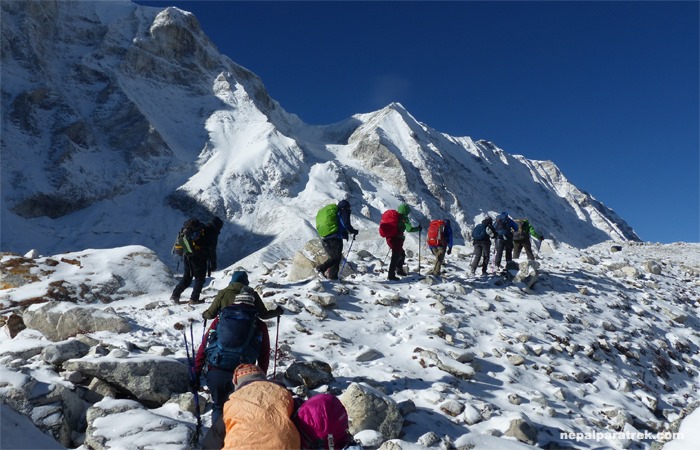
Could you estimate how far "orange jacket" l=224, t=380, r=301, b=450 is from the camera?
11.8ft

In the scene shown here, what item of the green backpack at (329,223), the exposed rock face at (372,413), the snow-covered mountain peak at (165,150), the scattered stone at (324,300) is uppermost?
the snow-covered mountain peak at (165,150)

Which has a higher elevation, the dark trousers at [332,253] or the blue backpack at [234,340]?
the dark trousers at [332,253]

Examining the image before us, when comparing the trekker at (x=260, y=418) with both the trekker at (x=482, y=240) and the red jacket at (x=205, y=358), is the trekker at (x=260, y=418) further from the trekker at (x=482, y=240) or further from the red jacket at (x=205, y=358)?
the trekker at (x=482, y=240)

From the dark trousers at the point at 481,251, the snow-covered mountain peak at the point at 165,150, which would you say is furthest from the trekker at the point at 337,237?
the snow-covered mountain peak at the point at 165,150

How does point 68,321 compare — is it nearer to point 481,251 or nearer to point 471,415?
point 471,415

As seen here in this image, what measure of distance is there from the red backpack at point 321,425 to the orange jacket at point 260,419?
0.31ft

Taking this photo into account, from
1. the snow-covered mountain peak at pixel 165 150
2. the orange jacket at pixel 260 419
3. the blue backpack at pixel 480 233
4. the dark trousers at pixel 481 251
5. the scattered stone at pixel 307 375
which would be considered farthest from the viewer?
the snow-covered mountain peak at pixel 165 150

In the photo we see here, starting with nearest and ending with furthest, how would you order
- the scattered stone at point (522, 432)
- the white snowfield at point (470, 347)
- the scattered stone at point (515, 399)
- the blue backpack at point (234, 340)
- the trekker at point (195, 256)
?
1. the blue backpack at point (234, 340)
2. the scattered stone at point (522, 432)
3. the white snowfield at point (470, 347)
4. the scattered stone at point (515, 399)
5. the trekker at point (195, 256)

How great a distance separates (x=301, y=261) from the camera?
13242 mm

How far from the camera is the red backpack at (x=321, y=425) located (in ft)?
12.3

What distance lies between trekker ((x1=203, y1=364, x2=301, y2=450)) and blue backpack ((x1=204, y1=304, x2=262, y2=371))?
4.68ft

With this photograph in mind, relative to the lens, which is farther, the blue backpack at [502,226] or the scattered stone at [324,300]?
the blue backpack at [502,226]

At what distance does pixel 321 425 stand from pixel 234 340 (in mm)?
2129

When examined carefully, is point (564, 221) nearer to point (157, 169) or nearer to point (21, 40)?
point (157, 169)
